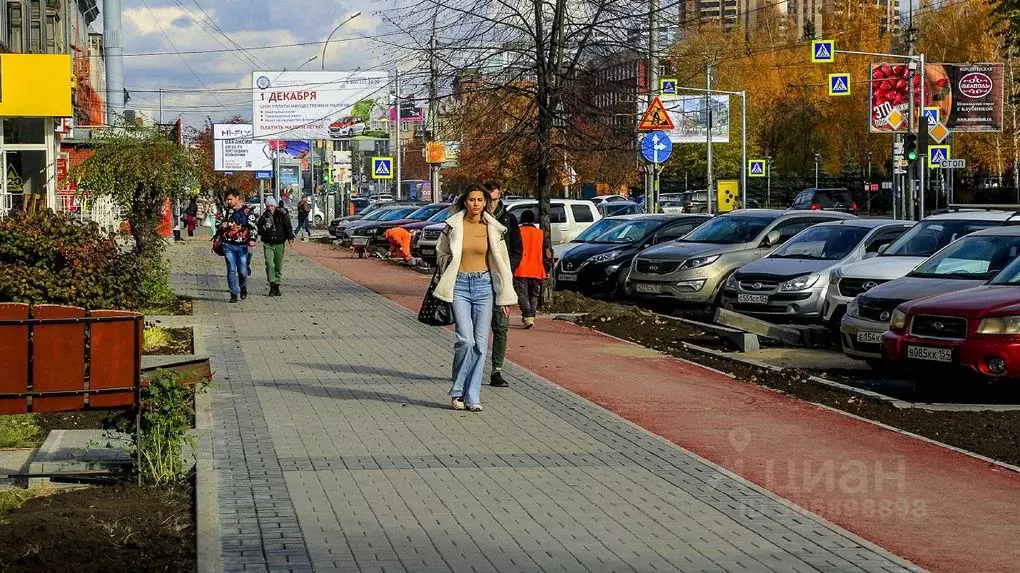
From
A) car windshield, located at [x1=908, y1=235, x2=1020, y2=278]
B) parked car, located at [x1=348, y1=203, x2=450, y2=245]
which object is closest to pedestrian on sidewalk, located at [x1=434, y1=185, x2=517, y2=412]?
car windshield, located at [x1=908, y1=235, x2=1020, y2=278]

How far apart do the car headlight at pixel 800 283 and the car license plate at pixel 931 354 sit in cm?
704

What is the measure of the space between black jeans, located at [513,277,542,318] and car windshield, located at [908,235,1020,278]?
4292 mm

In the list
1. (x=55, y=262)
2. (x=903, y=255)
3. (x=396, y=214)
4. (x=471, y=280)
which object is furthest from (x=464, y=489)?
(x=396, y=214)

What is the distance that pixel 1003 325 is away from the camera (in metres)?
12.2

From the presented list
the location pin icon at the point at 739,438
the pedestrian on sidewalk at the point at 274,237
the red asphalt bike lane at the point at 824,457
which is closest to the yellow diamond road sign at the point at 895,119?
the pedestrian on sidewalk at the point at 274,237

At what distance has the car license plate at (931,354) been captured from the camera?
12.4 meters

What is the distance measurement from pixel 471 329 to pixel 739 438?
2390 mm

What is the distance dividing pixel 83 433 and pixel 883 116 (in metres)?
39.4

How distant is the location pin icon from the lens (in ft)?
33.3

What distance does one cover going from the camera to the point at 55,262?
17.2 m

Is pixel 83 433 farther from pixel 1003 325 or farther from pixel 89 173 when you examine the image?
pixel 89 173

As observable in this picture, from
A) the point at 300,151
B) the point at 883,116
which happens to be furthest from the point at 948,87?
the point at 300,151

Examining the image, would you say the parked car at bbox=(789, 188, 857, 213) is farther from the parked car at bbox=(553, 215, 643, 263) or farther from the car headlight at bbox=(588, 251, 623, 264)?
the car headlight at bbox=(588, 251, 623, 264)

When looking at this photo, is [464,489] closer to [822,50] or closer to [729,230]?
[729,230]
